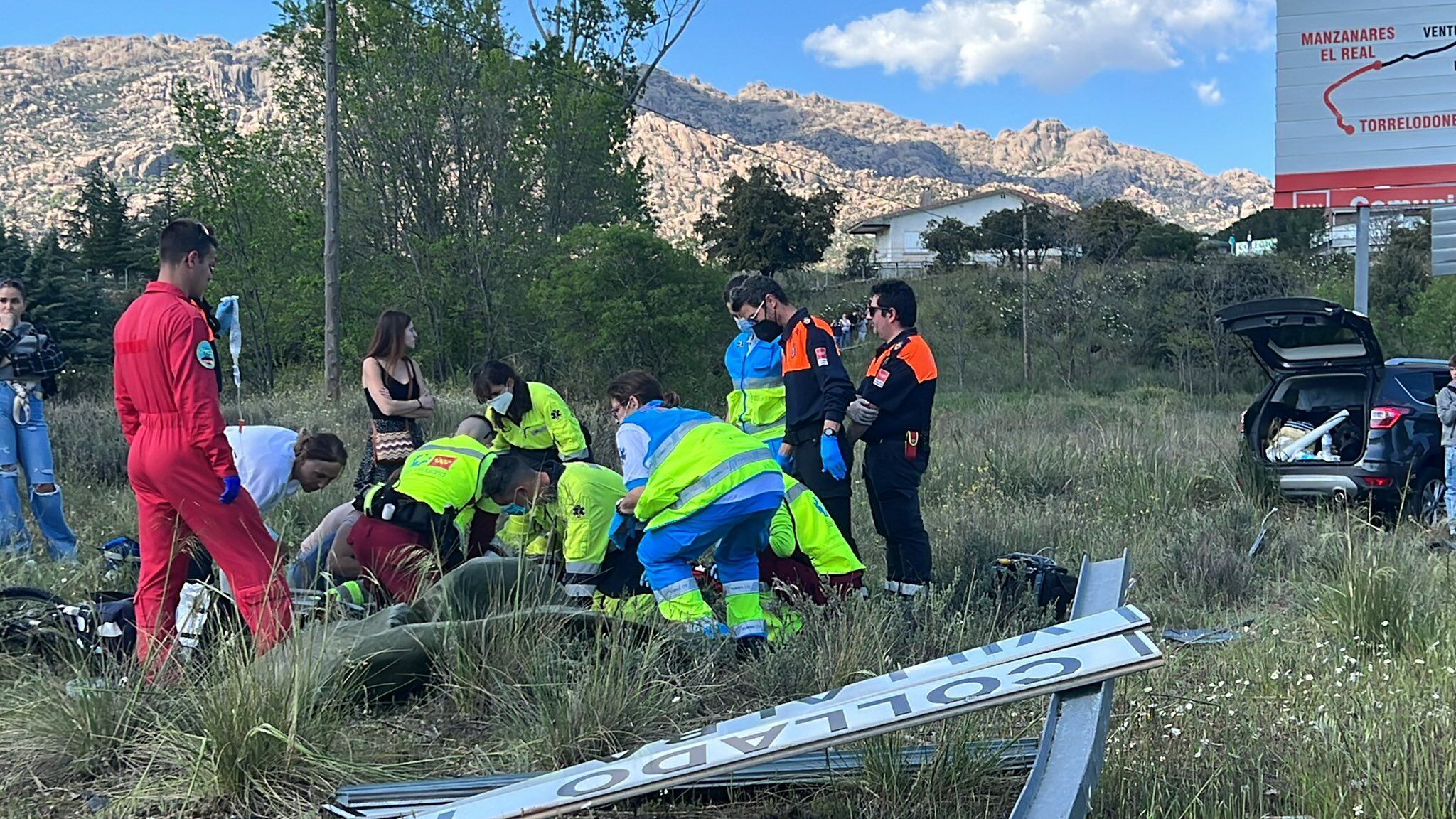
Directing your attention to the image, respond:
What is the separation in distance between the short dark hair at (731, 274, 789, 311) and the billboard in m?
8.95

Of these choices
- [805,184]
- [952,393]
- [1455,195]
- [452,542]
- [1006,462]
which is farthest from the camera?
[805,184]

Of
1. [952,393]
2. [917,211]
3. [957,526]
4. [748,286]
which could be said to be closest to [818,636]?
[748,286]

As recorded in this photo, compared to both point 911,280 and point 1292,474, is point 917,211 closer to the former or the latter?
point 911,280

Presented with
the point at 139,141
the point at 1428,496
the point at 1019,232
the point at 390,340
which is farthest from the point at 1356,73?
the point at 139,141

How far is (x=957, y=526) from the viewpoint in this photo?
7207mm

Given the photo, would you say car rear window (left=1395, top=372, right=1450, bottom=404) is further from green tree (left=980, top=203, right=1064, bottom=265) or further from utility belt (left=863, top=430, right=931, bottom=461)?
green tree (left=980, top=203, right=1064, bottom=265)

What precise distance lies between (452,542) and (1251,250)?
43.9 metres

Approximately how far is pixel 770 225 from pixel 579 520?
39376 mm

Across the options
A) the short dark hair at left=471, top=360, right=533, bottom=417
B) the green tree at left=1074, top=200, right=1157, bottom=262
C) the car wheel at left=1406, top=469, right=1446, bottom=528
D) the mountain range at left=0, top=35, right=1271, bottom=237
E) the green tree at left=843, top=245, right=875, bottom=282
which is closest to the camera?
the short dark hair at left=471, top=360, right=533, bottom=417

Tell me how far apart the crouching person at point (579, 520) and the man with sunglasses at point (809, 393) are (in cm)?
125

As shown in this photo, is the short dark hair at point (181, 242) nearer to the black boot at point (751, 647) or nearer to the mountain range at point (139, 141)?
the black boot at point (751, 647)

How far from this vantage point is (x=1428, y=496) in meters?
8.38

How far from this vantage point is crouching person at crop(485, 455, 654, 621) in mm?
5086

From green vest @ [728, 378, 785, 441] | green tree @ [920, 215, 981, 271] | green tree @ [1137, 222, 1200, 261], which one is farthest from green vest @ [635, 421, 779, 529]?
green tree @ [920, 215, 981, 271]
